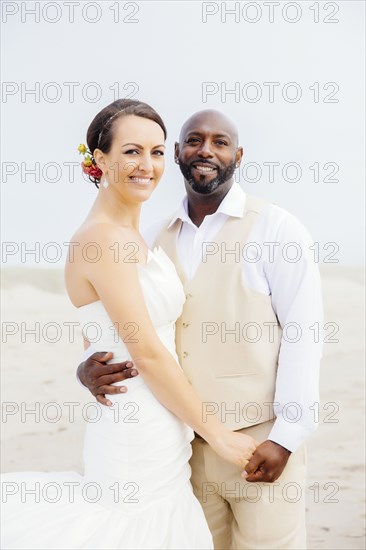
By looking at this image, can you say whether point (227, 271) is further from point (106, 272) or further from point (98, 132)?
point (98, 132)

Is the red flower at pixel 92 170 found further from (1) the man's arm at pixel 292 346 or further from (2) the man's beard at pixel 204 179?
(1) the man's arm at pixel 292 346

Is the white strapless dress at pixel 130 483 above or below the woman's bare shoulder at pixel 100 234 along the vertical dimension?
below

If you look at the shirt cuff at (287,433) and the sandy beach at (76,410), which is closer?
the shirt cuff at (287,433)

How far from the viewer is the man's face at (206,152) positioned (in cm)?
214

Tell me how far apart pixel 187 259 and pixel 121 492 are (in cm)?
69

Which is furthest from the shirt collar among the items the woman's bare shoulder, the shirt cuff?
the shirt cuff

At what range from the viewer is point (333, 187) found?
17453 mm

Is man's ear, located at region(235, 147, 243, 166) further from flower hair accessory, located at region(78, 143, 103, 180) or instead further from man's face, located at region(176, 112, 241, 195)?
flower hair accessory, located at region(78, 143, 103, 180)

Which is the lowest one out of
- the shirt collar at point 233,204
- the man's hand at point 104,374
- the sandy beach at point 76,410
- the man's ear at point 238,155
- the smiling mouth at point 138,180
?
A: the sandy beach at point 76,410

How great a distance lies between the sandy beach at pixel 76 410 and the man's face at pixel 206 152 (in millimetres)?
739

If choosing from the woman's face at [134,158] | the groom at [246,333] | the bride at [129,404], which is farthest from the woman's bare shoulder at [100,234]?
the groom at [246,333]

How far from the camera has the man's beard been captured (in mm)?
2150

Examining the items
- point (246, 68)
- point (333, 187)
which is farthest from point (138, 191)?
point (333, 187)

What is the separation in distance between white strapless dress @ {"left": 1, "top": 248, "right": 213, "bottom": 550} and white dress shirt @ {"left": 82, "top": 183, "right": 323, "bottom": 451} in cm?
25
